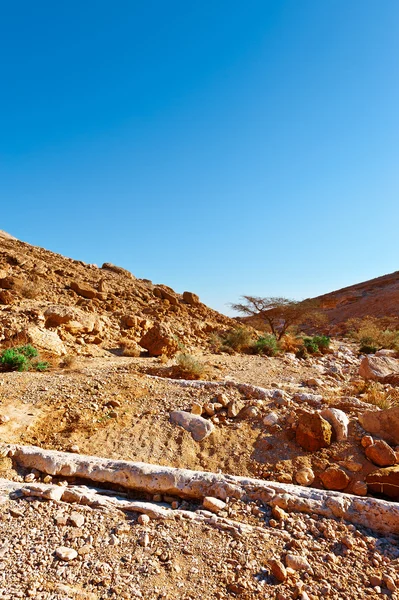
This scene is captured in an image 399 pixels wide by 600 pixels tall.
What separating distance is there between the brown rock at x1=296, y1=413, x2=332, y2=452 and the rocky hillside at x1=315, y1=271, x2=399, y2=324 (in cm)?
2588

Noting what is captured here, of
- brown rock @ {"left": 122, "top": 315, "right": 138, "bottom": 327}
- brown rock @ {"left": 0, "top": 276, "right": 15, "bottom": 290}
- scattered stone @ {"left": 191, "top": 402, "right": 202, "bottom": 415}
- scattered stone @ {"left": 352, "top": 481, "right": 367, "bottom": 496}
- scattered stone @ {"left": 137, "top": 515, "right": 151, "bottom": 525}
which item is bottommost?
scattered stone @ {"left": 352, "top": 481, "right": 367, "bottom": 496}

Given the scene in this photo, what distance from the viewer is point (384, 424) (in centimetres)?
381

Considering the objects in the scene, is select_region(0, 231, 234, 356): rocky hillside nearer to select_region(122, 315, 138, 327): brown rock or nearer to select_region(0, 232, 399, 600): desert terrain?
select_region(122, 315, 138, 327): brown rock

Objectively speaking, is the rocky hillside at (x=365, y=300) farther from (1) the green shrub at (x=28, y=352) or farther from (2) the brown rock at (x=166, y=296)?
(1) the green shrub at (x=28, y=352)

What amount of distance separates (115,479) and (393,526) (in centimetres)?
210

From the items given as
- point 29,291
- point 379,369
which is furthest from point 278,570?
point 29,291

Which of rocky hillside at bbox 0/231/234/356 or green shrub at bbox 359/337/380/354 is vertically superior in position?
rocky hillside at bbox 0/231/234/356

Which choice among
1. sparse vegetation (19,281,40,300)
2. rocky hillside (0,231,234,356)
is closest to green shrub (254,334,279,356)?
rocky hillside (0,231,234,356)

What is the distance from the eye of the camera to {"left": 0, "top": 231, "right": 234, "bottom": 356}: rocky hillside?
8.26m

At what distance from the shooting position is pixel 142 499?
2.80 m

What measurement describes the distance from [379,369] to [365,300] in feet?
91.9

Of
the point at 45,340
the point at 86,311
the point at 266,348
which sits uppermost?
the point at 86,311

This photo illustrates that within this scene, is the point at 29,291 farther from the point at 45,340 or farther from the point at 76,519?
the point at 76,519

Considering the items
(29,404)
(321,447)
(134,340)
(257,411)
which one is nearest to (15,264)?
(134,340)
